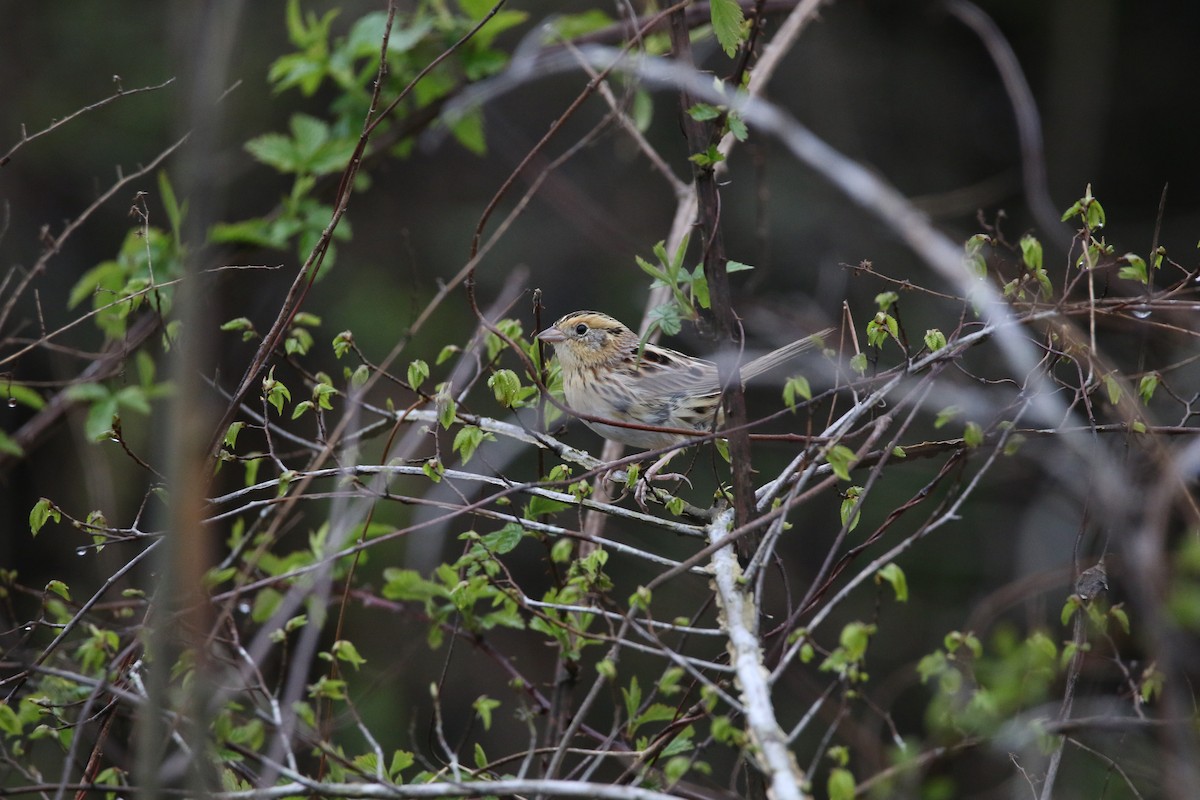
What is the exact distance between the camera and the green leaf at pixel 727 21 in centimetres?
274

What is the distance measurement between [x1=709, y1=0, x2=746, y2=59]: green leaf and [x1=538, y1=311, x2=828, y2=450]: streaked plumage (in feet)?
4.95

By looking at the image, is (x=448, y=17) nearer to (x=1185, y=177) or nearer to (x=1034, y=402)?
(x=1034, y=402)

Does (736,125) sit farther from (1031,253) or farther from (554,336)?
(554,336)

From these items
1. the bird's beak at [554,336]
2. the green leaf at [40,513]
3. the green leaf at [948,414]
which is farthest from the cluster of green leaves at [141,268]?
the green leaf at [948,414]

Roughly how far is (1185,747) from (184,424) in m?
1.54

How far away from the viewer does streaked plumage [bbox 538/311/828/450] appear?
14.7 feet

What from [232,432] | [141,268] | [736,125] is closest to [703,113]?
[736,125]

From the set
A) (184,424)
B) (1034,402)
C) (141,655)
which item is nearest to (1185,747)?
(1034,402)

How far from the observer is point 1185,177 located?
1027 centimetres

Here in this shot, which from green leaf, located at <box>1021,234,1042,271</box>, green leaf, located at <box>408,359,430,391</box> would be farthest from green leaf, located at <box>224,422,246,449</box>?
green leaf, located at <box>1021,234,1042,271</box>

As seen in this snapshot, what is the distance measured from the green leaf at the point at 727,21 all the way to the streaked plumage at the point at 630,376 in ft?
4.95

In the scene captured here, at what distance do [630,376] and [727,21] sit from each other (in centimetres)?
210

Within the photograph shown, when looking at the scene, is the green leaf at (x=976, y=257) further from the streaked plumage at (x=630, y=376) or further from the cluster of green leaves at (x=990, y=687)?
the streaked plumage at (x=630, y=376)

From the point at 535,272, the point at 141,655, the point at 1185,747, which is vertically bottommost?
the point at 535,272
